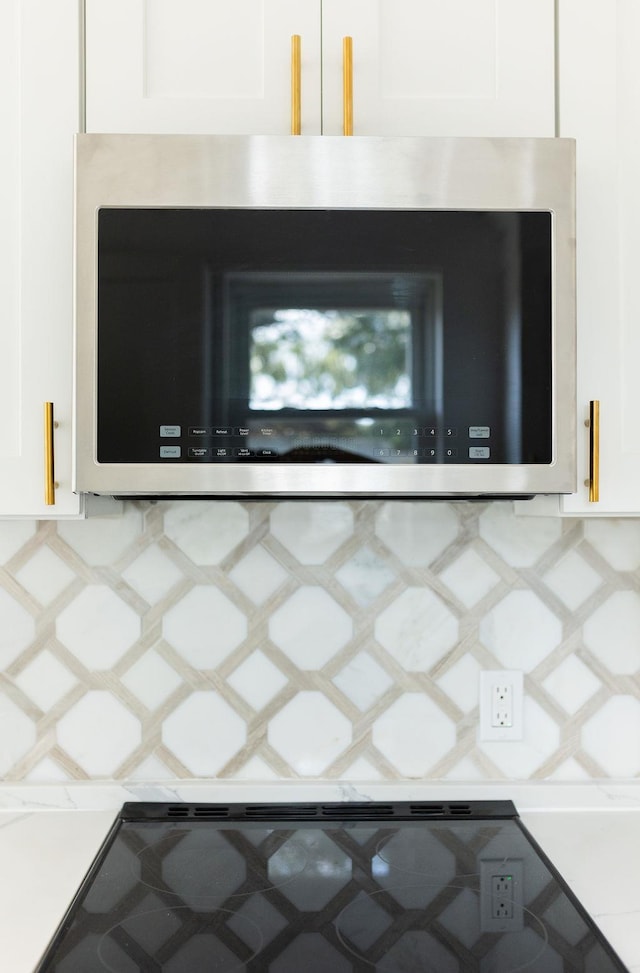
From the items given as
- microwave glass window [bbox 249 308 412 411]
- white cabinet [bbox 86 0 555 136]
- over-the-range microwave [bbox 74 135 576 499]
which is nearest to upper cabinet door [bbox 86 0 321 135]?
white cabinet [bbox 86 0 555 136]

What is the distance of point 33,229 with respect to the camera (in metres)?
1.13

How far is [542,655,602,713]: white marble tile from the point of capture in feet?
4.70

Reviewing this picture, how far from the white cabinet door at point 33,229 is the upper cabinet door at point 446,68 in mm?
352

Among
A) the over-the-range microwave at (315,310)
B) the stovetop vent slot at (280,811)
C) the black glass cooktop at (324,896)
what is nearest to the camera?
the black glass cooktop at (324,896)

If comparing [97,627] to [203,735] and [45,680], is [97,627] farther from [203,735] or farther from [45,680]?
[203,735]

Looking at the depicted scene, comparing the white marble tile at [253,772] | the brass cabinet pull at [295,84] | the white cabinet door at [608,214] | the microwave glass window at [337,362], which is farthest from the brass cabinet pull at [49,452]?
the white cabinet door at [608,214]

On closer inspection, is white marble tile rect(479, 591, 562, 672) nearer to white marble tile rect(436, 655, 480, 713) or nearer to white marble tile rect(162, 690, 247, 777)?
white marble tile rect(436, 655, 480, 713)

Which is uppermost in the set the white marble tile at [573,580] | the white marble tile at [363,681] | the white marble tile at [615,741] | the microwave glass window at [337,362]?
the microwave glass window at [337,362]

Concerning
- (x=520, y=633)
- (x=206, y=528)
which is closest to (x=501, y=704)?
(x=520, y=633)

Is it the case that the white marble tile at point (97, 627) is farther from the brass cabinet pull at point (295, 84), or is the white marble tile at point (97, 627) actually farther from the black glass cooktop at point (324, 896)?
the brass cabinet pull at point (295, 84)

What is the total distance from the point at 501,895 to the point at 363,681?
41cm

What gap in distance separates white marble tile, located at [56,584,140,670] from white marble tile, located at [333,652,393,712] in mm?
353

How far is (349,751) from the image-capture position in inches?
55.9

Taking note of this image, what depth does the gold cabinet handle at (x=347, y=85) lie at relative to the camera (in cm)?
110
